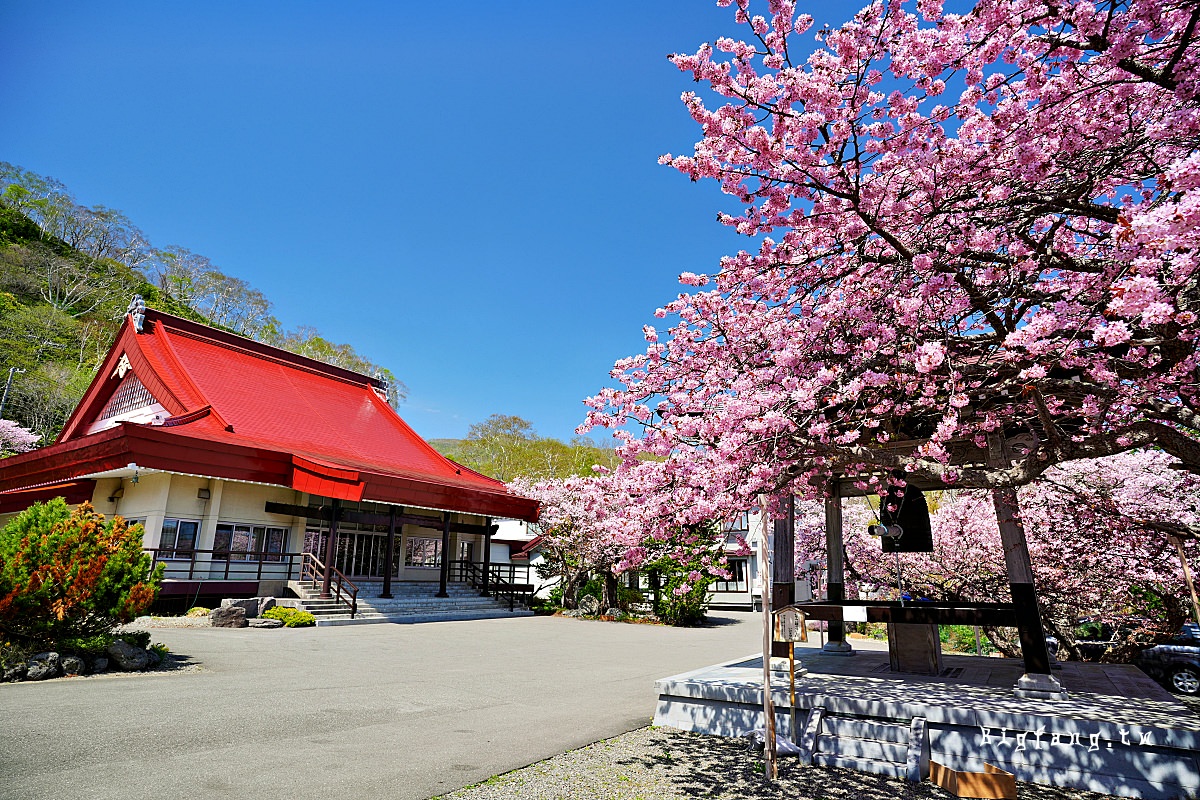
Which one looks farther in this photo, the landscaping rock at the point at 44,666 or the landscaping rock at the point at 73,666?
the landscaping rock at the point at 73,666

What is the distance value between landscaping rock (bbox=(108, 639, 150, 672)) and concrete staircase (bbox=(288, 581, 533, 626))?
691 cm

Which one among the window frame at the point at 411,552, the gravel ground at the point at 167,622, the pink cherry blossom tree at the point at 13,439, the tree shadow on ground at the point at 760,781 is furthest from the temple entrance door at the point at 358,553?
the pink cherry blossom tree at the point at 13,439

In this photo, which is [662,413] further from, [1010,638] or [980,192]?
[1010,638]

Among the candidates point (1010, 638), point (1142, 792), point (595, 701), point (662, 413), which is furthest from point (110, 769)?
point (1010, 638)

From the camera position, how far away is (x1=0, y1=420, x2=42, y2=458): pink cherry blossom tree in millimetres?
27031

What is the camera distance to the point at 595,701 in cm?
746

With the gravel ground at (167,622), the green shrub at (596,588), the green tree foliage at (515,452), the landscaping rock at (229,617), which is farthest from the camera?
the green tree foliage at (515,452)

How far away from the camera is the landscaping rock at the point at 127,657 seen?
7.87 m

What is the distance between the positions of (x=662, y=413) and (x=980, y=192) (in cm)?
378

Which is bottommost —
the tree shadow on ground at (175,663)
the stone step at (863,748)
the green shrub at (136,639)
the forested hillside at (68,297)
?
the stone step at (863,748)

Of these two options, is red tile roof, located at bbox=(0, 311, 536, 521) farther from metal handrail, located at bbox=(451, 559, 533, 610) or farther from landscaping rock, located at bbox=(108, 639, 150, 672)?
landscaping rock, located at bbox=(108, 639, 150, 672)

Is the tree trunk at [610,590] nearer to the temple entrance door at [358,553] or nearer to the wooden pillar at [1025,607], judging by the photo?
the temple entrance door at [358,553]

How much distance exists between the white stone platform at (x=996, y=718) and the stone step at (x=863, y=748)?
0.01 meters

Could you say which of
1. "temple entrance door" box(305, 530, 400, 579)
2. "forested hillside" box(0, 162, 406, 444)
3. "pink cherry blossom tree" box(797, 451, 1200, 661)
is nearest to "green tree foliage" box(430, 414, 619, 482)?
"forested hillside" box(0, 162, 406, 444)
